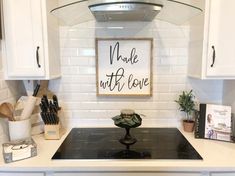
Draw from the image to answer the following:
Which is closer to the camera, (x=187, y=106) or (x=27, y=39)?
(x=27, y=39)

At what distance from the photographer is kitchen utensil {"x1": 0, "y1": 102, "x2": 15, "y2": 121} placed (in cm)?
145

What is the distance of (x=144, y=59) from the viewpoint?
178cm

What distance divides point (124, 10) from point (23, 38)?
71cm

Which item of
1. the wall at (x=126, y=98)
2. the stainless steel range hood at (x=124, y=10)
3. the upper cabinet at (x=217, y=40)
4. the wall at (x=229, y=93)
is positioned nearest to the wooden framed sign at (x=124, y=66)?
the wall at (x=126, y=98)

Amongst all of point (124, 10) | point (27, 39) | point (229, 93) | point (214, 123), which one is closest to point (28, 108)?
point (27, 39)

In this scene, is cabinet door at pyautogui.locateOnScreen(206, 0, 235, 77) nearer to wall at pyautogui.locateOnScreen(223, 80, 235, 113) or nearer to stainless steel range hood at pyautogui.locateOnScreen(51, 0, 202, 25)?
stainless steel range hood at pyautogui.locateOnScreen(51, 0, 202, 25)

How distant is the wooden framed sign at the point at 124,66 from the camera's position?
1.77m

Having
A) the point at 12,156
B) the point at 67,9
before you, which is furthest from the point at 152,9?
the point at 12,156

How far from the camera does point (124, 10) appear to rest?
1.21 metres

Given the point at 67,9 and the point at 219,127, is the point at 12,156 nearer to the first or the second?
the point at 67,9

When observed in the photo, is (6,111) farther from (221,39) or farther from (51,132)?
(221,39)

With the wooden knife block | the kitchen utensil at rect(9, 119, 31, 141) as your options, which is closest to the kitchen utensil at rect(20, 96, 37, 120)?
the kitchen utensil at rect(9, 119, 31, 141)

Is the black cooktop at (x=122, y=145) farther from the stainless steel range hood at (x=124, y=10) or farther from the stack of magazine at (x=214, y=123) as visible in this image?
the stainless steel range hood at (x=124, y=10)

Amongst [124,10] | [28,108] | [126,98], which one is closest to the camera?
[124,10]
